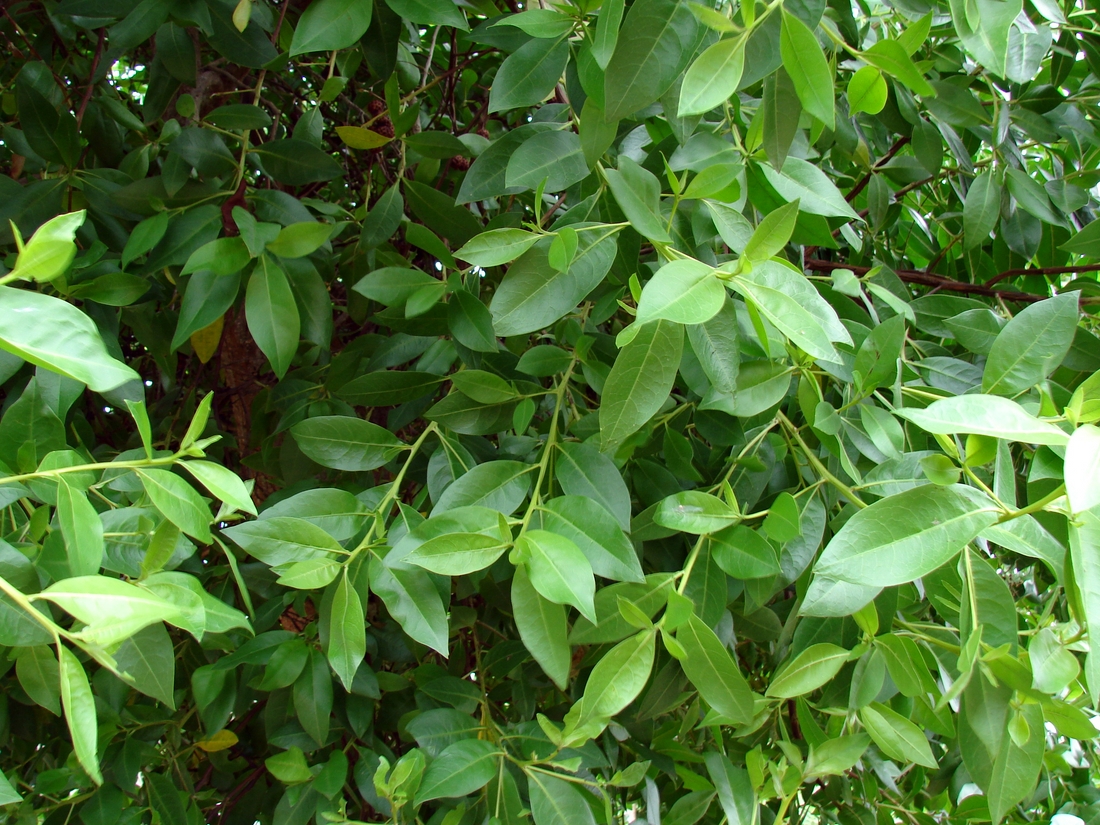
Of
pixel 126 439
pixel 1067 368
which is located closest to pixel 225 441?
pixel 126 439

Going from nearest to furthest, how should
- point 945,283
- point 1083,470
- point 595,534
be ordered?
point 1083,470 → point 595,534 → point 945,283

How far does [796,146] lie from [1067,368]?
416 millimetres

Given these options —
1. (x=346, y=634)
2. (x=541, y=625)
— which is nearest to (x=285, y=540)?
(x=346, y=634)

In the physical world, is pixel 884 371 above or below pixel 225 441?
above

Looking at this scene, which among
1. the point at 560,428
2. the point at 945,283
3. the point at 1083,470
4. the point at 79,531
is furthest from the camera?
the point at 945,283

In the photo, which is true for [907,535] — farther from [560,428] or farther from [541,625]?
[560,428]

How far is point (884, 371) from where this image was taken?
610 mm

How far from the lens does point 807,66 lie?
19.3 inches

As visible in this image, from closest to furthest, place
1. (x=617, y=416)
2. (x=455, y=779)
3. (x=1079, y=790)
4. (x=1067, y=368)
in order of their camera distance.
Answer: (x=617, y=416) → (x=455, y=779) → (x=1067, y=368) → (x=1079, y=790)

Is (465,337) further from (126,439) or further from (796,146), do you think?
(126,439)

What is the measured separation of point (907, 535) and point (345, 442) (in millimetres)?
490

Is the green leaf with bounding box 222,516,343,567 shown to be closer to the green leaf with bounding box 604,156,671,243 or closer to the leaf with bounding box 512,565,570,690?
the leaf with bounding box 512,565,570,690

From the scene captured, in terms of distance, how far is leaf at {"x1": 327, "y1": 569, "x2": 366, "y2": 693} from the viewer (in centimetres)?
56

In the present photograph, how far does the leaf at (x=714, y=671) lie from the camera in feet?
1.75
